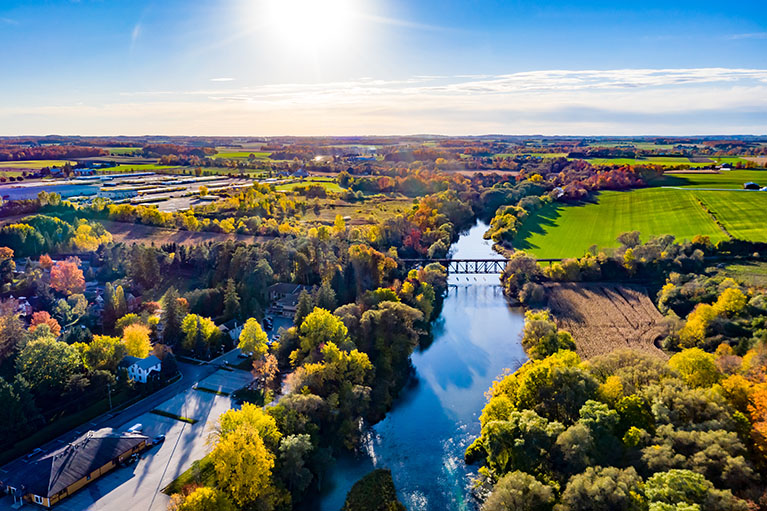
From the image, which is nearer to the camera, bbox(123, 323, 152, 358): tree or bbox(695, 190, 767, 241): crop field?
bbox(123, 323, 152, 358): tree

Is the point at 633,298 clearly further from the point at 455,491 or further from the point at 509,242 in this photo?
the point at 455,491

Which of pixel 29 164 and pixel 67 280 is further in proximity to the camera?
pixel 29 164

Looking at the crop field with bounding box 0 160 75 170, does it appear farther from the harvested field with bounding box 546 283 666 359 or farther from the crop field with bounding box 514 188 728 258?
the harvested field with bounding box 546 283 666 359

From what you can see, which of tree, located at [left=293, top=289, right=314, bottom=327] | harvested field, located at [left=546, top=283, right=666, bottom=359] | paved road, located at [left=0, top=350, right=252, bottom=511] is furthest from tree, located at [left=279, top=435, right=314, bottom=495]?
harvested field, located at [left=546, top=283, right=666, bottom=359]

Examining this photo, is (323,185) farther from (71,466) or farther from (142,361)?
(71,466)

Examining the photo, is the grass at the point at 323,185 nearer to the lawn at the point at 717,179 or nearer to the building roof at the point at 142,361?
the lawn at the point at 717,179

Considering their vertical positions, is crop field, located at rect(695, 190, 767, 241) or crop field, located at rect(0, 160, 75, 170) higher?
crop field, located at rect(0, 160, 75, 170)

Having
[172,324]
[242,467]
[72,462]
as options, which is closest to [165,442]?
[72,462]
